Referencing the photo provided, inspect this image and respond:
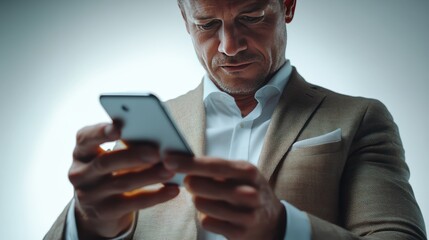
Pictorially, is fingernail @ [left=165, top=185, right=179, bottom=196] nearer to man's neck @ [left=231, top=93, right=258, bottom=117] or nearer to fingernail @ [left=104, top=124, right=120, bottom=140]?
fingernail @ [left=104, top=124, right=120, bottom=140]

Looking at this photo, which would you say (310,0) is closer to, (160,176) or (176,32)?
(176,32)

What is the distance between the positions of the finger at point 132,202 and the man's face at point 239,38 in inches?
19.0

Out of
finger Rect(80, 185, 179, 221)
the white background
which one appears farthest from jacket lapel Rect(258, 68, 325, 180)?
the white background

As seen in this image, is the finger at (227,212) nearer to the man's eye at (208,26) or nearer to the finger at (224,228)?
the finger at (224,228)

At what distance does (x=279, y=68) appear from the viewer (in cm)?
122

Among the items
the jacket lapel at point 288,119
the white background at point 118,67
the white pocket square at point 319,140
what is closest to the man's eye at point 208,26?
the jacket lapel at point 288,119

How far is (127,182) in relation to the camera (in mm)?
657

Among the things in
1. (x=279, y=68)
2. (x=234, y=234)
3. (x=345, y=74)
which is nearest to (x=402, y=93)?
(x=345, y=74)

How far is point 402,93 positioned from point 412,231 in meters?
1.10

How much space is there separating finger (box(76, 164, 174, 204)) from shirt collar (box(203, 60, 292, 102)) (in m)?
0.54

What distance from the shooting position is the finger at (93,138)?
67 cm

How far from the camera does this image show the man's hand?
1.99 ft

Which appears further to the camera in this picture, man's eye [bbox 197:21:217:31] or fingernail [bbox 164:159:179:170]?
man's eye [bbox 197:21:217:31]

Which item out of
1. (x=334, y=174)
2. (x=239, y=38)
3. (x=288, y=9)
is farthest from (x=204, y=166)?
(x=288, y=9)
